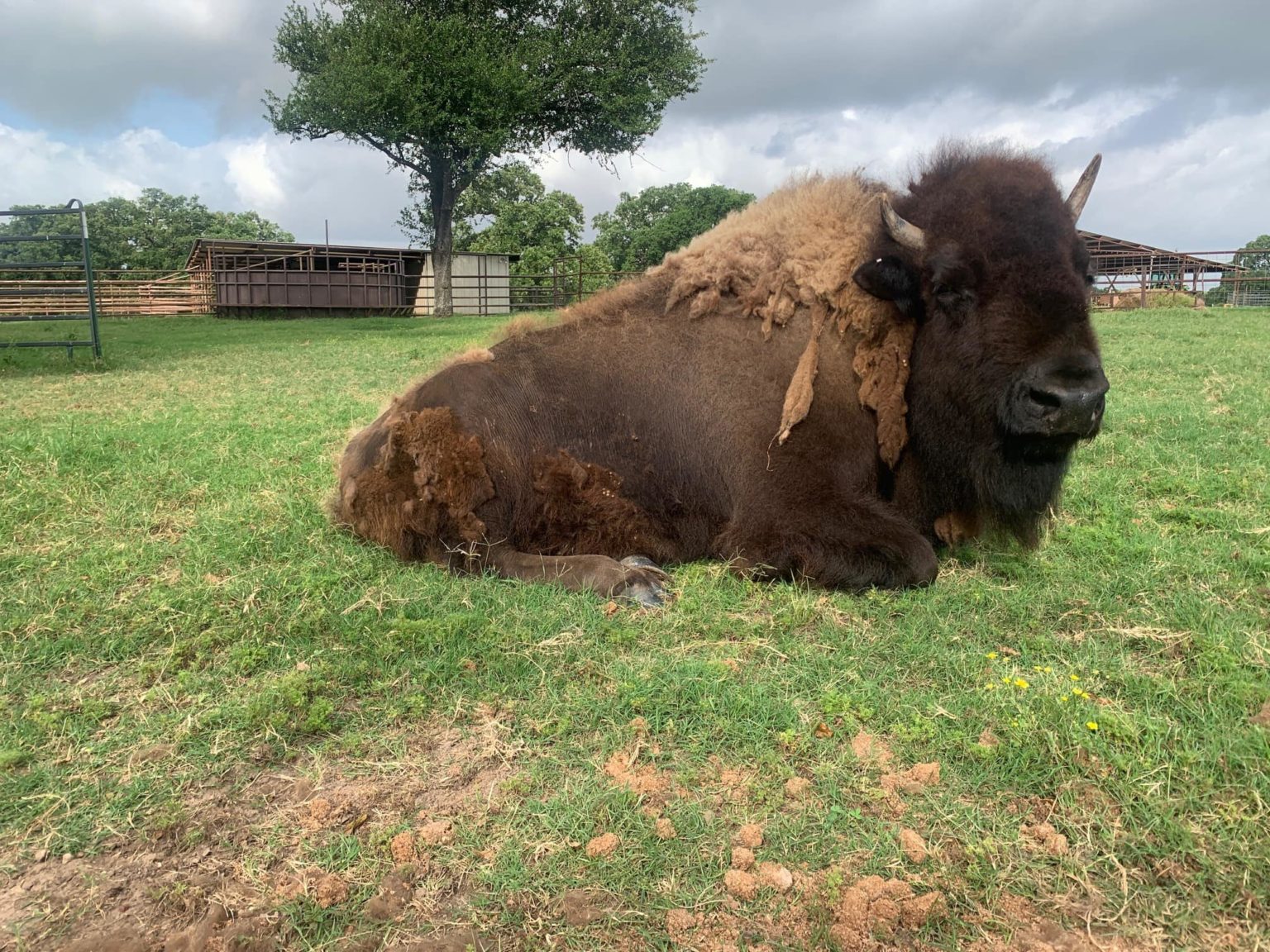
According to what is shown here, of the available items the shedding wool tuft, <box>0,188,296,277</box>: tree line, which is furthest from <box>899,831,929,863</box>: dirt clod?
<box>0,188,296,277</box>: tree line

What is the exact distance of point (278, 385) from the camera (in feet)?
35.3

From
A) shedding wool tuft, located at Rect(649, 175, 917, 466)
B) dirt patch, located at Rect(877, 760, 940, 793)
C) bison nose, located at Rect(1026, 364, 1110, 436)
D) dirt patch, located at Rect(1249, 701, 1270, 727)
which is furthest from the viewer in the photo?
shedding wool tuft, located at Rect(649, 175, 917, 466)

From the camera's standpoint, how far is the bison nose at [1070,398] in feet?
11.2

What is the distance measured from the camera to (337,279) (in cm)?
3538

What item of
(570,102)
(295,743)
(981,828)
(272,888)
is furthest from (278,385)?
(570,102)

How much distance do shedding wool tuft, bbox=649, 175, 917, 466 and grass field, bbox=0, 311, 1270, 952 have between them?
98cm

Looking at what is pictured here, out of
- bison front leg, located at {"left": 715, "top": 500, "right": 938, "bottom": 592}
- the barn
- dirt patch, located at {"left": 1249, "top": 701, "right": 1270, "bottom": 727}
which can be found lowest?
dirt patch, located at {"left": 1249, "top": 701, "right": 1270, "bottom": 727}

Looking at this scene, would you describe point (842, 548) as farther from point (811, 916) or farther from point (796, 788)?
point (811, 916)

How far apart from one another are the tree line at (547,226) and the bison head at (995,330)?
1010 inches

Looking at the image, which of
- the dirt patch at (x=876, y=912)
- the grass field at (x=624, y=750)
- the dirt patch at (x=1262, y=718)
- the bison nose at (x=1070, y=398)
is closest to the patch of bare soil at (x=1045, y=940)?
the grass field at (x=624, y=750)

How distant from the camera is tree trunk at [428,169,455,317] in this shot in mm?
→ 29250

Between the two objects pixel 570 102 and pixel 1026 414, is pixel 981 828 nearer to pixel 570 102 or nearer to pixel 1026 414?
pixel 1026 414

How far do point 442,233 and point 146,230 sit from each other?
42826mm

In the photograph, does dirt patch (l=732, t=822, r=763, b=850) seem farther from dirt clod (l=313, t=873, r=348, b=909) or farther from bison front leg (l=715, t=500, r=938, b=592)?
bison front leg (l=715, t=500, r=938, b=592)
